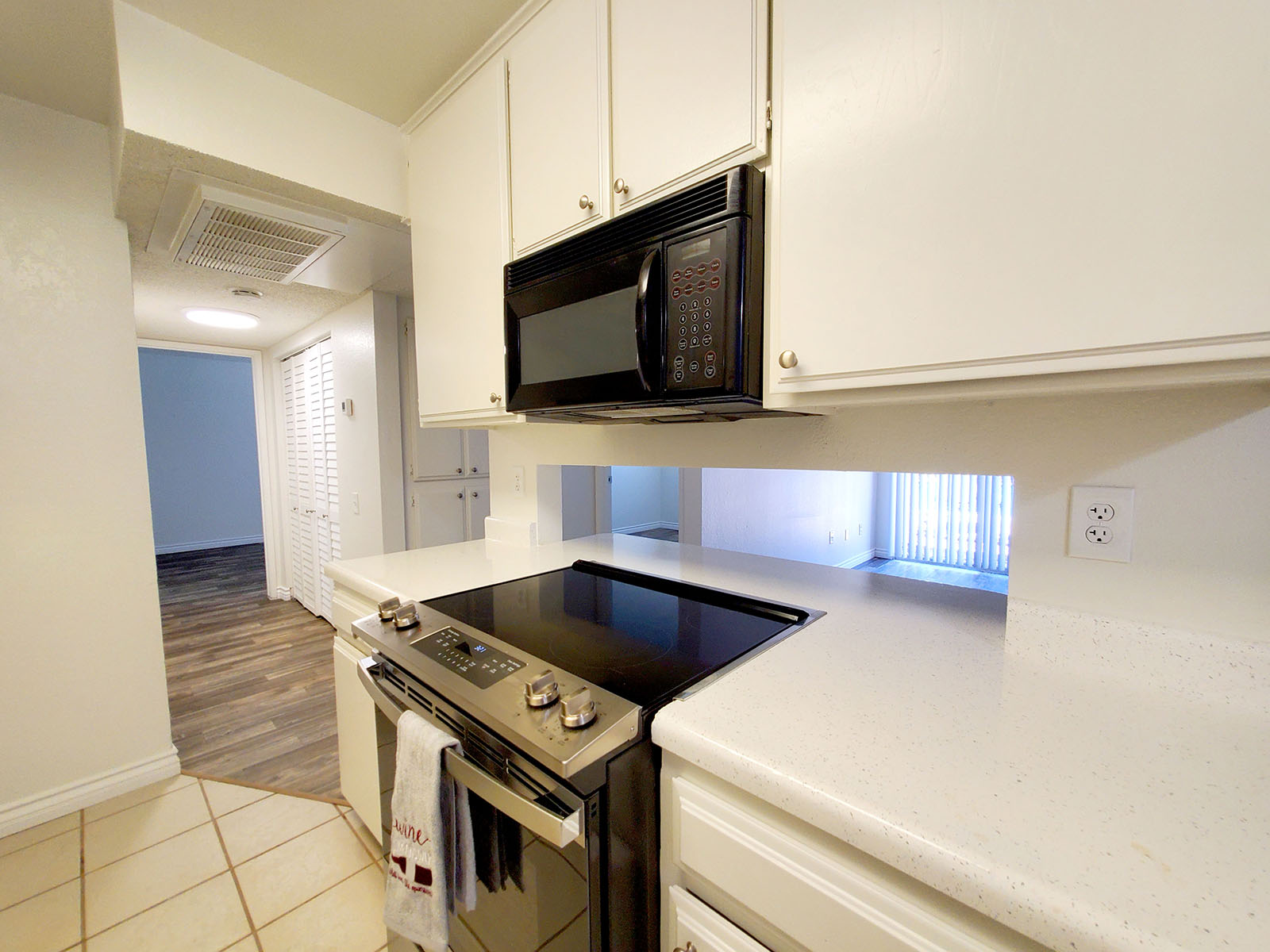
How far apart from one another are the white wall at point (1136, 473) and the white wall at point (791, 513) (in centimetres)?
132

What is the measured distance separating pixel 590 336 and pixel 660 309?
0.20 meters

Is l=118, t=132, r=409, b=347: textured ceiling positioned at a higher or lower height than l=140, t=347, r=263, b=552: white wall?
higher

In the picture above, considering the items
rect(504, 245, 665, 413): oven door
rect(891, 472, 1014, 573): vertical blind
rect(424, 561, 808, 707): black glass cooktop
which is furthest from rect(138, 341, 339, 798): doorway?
rect(891, 472, 1014, 573): vertical blind

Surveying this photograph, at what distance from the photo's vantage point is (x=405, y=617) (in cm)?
104

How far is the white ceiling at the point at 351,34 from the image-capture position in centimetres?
116

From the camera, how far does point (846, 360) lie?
0.75m

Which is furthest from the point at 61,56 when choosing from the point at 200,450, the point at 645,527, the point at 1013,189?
the point at 200,450

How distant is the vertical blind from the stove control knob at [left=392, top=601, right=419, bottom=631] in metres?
4.15

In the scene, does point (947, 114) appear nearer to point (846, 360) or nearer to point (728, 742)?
point (846, 360)

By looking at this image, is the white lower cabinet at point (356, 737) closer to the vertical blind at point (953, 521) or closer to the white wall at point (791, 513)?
the white wall at point (791, 513)

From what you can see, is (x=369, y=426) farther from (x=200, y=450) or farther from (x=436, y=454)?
(x=200, y=450)

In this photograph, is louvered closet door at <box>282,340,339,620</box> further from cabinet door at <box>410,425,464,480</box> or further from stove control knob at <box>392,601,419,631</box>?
stove control knob at <box>392,601,419,631</box>

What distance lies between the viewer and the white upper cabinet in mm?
504

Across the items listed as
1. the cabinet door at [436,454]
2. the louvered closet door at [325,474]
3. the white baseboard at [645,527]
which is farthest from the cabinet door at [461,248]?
the white baseboard at [645,527]
